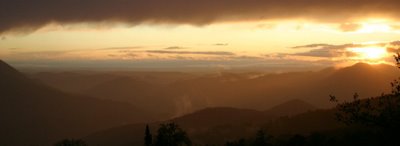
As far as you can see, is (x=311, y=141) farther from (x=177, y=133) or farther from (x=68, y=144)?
(x=68, y=144)

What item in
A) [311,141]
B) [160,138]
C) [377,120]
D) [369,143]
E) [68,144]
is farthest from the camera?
[68,144]

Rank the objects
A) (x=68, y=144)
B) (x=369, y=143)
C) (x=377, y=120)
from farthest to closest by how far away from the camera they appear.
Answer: (x=68, y=144) < (x=369, y=143) < (x=377, y=120)

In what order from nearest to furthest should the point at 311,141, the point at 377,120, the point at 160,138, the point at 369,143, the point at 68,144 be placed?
the point at 377,120
the point at 369,143
the point at 160,138
the point at 311,141
the point at 68,144

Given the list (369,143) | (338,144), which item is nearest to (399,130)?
(369,143)

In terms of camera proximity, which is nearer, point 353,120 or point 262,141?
point 353,120

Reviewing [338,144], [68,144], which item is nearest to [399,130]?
[338,144]

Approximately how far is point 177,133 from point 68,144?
176ft

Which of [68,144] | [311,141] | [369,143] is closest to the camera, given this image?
[369,143]

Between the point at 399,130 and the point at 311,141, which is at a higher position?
the point at 399,130

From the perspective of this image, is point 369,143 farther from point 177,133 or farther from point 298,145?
point 177,133

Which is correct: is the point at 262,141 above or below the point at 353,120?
below

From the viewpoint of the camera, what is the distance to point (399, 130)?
50469 mm

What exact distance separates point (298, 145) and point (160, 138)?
37.9 metres

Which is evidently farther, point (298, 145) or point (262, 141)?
point (262, 141)
